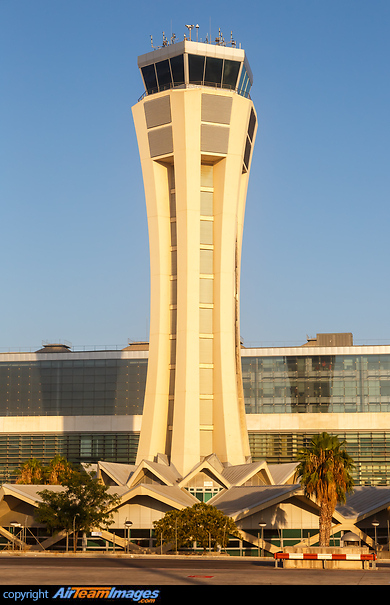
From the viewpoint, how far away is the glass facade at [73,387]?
380ft

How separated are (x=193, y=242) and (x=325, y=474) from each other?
2817 centimetres

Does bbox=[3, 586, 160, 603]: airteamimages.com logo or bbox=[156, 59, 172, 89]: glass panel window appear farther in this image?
bbox=[156, 59, 172, 89]: glass panel window

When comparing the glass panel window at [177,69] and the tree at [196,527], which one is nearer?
the tree at [196,527]

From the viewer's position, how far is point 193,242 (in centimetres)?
7706

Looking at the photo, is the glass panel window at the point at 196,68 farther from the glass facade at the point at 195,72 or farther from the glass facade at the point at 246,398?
the glass facade at the point at 246,398

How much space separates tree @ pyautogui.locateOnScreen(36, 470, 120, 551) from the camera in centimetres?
6619

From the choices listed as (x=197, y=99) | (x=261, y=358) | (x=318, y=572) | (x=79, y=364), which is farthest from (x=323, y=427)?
(x=318, y=572)

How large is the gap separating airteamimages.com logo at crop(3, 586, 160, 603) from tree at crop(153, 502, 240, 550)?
38.6m

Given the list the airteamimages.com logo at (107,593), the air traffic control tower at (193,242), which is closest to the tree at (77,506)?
the air traffic control tower at (193,242)

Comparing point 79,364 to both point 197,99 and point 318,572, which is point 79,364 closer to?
point 197,99

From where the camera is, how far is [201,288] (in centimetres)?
7950

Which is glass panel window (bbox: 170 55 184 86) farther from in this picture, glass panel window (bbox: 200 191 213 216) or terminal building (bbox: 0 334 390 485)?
terminal building (bbox: 0 334 390 485)

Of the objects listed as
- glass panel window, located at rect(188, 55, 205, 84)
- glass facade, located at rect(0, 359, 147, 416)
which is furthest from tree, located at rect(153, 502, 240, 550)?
glass facade, located at rect(0, 359, 147, 416)

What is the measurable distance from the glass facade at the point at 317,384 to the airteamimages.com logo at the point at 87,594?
8880 cm
